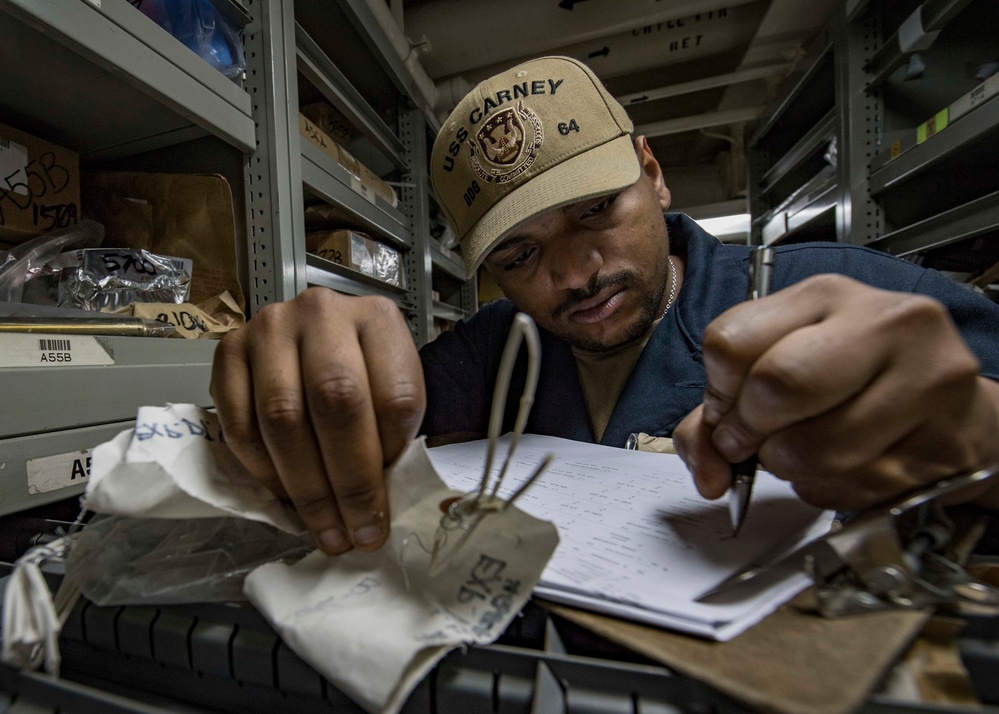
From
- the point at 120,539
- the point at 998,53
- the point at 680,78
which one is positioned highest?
the point at 680,78

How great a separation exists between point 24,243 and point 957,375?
117 centimetres

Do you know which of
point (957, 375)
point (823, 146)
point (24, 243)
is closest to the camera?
point (957, 375)

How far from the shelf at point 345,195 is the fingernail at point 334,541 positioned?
0.94m

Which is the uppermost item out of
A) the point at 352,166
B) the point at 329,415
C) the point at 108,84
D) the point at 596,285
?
the point at 352,166

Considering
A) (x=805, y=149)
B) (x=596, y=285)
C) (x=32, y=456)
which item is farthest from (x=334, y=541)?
(x=805, y=149)

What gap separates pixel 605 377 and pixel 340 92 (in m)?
1.06

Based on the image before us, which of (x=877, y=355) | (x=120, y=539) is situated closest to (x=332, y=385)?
(x=120, y=539)

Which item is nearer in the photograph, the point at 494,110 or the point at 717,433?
the point at 717,433

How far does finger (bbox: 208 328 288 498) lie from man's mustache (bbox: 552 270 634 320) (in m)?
0.55

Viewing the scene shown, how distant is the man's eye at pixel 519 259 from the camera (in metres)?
0.83

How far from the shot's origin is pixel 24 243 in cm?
74

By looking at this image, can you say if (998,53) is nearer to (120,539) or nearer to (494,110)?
(494,110)

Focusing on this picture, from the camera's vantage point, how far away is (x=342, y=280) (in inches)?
50.4

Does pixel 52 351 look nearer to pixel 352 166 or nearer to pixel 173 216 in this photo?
pixel 173 216
